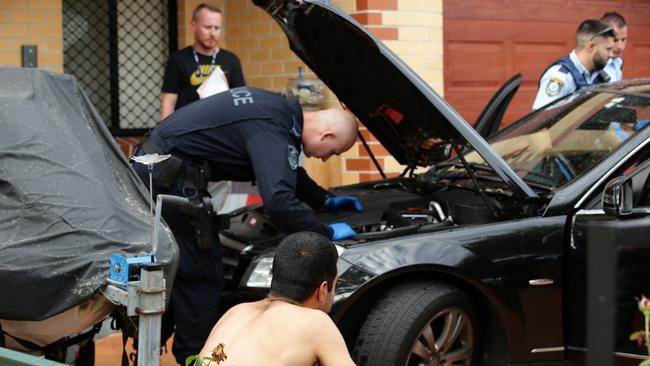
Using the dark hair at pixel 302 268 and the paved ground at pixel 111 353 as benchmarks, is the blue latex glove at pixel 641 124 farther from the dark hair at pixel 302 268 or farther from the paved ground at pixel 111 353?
the paved ground at pixel 111 353

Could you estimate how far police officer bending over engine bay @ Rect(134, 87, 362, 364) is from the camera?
5.24m

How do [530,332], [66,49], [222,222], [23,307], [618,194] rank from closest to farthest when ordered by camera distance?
[23,307]
[618,194]
[530,332]
[222,222]
[66,49]

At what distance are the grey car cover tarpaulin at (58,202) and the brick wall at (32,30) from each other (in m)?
4.37

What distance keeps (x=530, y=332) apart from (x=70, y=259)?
7.11ft

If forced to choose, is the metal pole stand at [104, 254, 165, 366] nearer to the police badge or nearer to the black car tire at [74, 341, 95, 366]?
the black car tire at [74, 341, 95, 366]

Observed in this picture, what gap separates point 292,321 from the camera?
3402 millimetres

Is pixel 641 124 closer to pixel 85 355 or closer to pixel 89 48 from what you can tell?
pixel 85 355

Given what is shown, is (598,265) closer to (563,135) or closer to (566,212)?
(566,212)

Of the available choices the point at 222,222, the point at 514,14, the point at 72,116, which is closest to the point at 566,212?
the point at 222,222

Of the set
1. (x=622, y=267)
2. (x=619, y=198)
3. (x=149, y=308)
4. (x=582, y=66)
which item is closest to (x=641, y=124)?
(x=619, y=198)

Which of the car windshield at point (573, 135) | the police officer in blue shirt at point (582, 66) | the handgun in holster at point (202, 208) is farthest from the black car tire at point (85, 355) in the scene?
the police officer in blue shirt at point (582, 66)

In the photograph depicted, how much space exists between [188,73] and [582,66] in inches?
111

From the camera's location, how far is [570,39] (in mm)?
10352

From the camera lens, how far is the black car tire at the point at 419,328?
15.6ft
